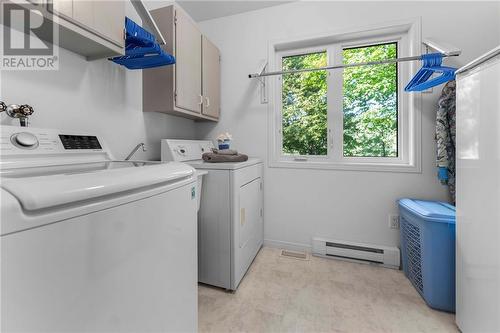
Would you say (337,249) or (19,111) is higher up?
(19,111)

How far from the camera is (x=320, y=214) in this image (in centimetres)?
219

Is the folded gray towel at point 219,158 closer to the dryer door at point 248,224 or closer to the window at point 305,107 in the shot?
the dryer door at point 248,224

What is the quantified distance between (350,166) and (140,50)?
6.23ft

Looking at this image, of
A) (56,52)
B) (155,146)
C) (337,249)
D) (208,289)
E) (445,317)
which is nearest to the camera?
(56,52)

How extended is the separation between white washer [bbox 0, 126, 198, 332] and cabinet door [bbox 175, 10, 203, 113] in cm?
97

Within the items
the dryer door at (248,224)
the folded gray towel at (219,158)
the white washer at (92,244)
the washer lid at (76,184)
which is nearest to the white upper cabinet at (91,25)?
the white washer at (92,244)

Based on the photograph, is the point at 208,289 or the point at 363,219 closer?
the point at 208,289

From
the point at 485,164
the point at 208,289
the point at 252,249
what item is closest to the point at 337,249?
the point at 252,249

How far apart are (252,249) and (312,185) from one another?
33.2 inches

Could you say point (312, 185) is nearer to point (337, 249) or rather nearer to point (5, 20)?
point (337, 249)

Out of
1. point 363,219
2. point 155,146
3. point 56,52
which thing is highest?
point 56,52

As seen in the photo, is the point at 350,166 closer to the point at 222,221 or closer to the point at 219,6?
the point at 222,221

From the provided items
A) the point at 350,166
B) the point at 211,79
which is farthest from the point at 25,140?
the point at 350,166

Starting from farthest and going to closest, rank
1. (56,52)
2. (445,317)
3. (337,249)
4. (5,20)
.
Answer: (337,249)
(445,317)
(56,52)
(5,20)
